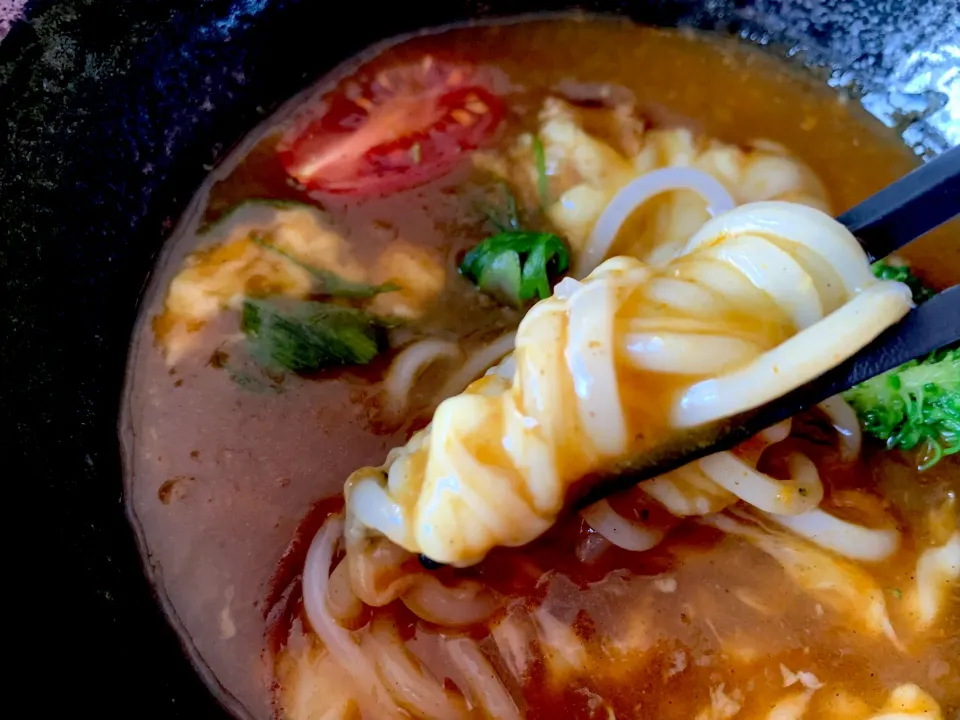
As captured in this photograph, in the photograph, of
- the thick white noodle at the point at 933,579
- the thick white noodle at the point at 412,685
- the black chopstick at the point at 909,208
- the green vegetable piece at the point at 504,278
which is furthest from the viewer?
the green vegetable piece at the point at 504,278

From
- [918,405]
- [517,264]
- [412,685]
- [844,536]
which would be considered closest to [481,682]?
[412,685]

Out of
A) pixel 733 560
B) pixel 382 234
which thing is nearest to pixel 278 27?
pixel 382 234

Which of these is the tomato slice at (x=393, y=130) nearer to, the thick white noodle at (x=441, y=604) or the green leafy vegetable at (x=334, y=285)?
the green leafy vegetable at (x=334, y=285)

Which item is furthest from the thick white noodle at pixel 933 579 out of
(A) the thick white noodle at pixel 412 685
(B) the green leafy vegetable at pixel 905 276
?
(A) the thick white noodle at pixel 412 685

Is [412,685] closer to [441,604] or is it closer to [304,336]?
[441,604]

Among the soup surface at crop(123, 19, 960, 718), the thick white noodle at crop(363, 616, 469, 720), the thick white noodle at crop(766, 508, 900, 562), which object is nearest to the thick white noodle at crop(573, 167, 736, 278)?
the soup surface at crop(123, 19, 960, 718)

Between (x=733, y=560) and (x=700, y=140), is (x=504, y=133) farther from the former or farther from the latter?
(x=733, y=560)
